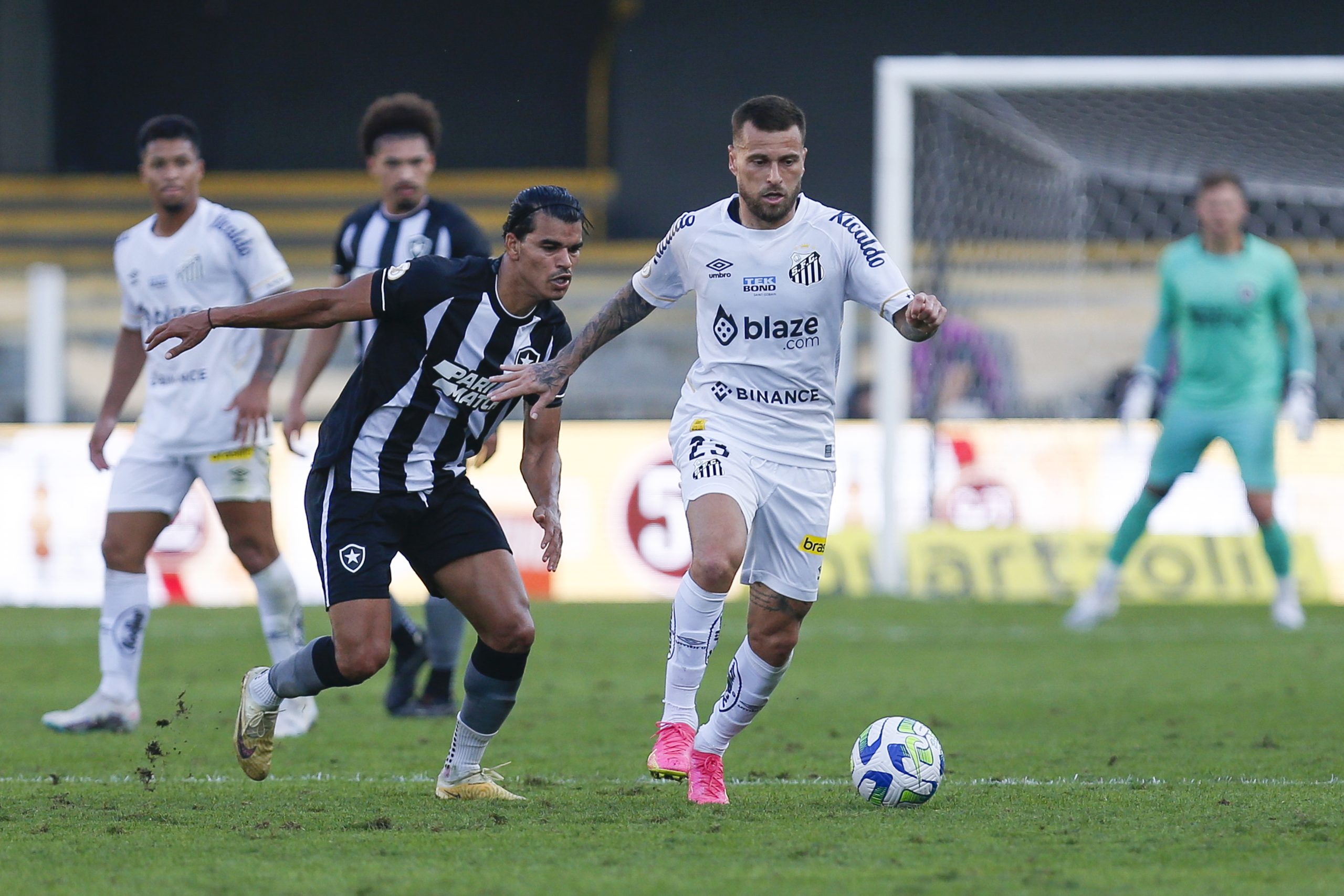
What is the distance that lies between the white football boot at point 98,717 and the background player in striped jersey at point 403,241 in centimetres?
113

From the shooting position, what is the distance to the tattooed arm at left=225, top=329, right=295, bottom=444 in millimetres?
6734

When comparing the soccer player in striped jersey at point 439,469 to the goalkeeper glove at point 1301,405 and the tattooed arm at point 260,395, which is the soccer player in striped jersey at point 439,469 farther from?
the goalkeeper glove at point 1301,405

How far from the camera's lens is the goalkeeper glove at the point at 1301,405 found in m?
10.2

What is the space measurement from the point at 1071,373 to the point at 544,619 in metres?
7.83

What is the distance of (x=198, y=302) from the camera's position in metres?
6.88

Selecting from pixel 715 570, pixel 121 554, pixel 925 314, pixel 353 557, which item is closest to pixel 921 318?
pixel 925 314

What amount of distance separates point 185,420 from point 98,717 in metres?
1.20

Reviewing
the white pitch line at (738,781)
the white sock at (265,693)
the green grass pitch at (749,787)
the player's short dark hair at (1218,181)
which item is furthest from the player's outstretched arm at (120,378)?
the player's short dark hair at (1218,181)

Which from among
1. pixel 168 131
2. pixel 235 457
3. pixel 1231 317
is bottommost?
pixel 235 457

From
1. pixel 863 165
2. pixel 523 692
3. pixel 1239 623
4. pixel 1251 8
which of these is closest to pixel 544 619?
pixel 523 692

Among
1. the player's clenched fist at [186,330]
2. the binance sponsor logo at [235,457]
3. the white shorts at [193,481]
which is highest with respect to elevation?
the player's clenched fist at [186,330]

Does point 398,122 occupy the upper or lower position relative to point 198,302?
upper

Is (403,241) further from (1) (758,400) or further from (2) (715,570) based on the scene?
(2) (715,570)

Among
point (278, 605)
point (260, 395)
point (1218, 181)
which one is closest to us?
point (260, 395)
